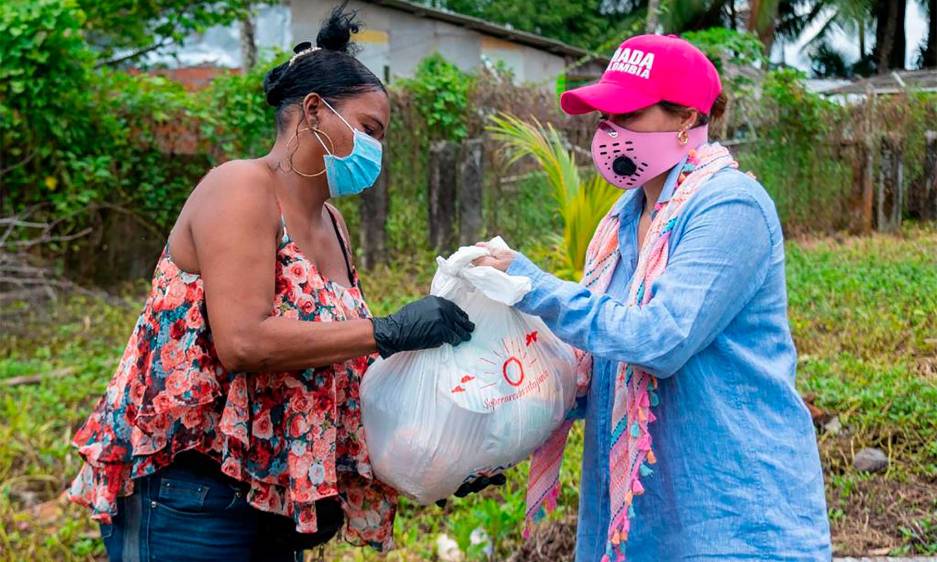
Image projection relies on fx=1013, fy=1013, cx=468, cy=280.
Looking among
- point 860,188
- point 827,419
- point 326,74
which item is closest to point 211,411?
point 326,74

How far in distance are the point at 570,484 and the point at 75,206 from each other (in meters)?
5.23

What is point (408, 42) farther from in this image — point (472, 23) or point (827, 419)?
point (827, 419)

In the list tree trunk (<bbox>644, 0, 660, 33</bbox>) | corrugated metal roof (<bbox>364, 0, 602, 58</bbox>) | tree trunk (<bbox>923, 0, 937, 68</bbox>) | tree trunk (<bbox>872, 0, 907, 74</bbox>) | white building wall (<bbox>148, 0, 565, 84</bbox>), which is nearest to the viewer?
tree trunk (<bbox>644, 0, 660, 33</bbox>)

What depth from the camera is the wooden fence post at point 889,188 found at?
6.89 meters

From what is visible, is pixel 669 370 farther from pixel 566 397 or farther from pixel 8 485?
pixel 8 485

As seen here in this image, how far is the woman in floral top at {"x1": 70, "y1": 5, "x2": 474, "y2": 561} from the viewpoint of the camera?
2047 millimetres

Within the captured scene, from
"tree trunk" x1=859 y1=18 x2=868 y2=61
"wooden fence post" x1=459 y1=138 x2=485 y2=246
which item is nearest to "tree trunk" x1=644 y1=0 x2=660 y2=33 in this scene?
"wooden fence post" x1=459 y1=138 x2=485 y2=246

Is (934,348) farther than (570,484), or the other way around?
(934,348)

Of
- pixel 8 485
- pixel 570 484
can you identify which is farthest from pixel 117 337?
pixel 570 484

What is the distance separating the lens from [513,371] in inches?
86.7

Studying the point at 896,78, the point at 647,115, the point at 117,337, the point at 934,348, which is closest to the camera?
the point at 647,115

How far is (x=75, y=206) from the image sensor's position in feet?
25.7

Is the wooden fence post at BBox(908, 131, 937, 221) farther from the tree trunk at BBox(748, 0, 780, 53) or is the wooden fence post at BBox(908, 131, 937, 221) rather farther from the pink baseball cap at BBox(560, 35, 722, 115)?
the tree trunk at BBox(748, 0, 780, 53)

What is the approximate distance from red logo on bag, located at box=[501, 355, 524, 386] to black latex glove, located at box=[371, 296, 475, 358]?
104mm
